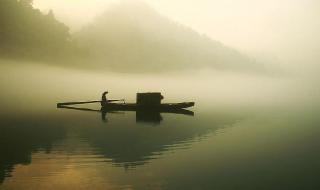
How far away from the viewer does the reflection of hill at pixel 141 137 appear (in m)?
24.2

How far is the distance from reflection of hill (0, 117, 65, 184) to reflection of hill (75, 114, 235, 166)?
310 centimetres

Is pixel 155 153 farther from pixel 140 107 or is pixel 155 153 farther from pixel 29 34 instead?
pixel 29 34

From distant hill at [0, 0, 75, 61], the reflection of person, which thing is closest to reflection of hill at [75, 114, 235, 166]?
the reflection of person

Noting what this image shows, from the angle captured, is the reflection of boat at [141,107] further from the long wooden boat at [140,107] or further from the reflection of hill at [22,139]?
the reflection of hill at [22,139]

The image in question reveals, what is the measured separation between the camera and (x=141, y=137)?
31188 mm

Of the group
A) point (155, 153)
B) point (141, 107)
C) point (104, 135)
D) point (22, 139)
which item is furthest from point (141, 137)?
point (141, 107)

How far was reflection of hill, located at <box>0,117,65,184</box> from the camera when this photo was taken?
2200cm

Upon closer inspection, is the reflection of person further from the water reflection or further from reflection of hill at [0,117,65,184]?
reflection of hill at [0,117,65,184]

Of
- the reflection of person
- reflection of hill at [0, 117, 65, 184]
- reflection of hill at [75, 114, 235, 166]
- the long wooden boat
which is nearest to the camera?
reflection of hill at [0, 117, 65, 184]

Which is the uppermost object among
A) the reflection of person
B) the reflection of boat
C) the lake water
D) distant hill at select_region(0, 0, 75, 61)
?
distant hill at select_region(0, 0, 75, 61)

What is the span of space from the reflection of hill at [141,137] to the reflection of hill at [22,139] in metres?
3.10

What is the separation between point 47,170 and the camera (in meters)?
19.8

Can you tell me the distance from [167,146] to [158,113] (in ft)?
66.2

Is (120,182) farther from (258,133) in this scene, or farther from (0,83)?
(0,83)
